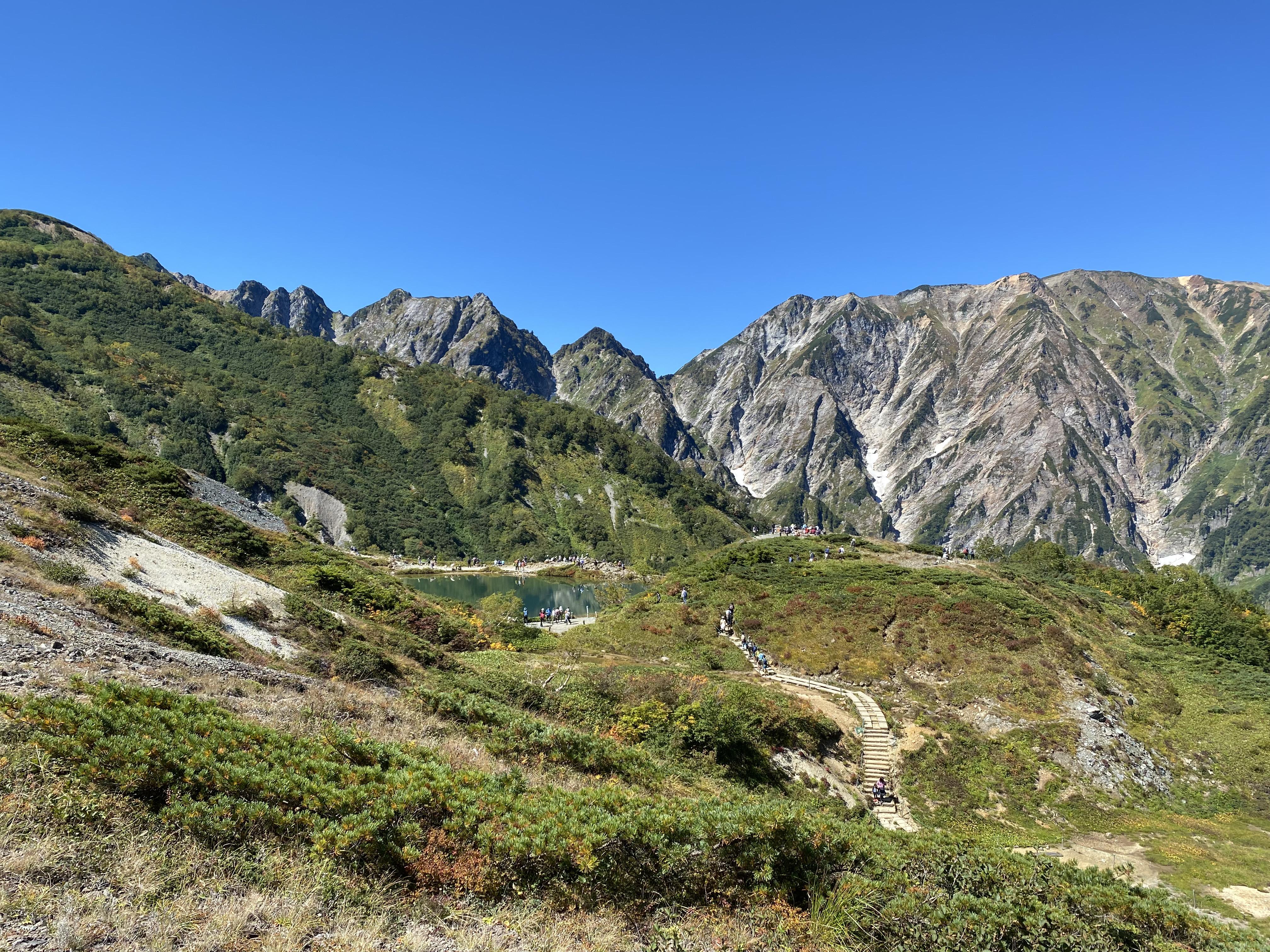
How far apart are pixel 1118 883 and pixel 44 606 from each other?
21091 mm

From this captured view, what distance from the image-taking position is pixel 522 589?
4072 inches

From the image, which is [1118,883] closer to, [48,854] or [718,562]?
[48,854]

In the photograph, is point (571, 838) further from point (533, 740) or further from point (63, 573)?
point (63, 573)

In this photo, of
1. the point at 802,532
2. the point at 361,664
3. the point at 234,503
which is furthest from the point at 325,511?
the point at 361,664

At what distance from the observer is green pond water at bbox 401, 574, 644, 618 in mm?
86375

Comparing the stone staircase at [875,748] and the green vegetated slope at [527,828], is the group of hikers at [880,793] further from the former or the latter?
the green vegetated slope at [527,828]

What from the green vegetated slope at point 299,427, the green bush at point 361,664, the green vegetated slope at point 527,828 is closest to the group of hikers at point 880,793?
the green vegetated slope at point 527,828

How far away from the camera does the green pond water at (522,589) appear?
86.4 m

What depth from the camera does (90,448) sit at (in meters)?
29.9

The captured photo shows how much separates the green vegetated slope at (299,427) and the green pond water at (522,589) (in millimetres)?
34764

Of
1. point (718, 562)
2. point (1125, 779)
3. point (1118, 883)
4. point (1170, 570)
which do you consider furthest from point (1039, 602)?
point (1170, 570)

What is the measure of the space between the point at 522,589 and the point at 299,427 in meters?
103

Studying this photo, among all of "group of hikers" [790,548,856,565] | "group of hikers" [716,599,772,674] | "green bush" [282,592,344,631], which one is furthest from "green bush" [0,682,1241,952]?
"group of hikers" [790,548,856,565]

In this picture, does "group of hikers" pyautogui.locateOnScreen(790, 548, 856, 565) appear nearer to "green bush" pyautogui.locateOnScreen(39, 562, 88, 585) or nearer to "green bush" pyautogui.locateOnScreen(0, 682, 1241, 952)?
"green bush" pyautogui.locateOnScreen(0, 682, 1241, 952)
